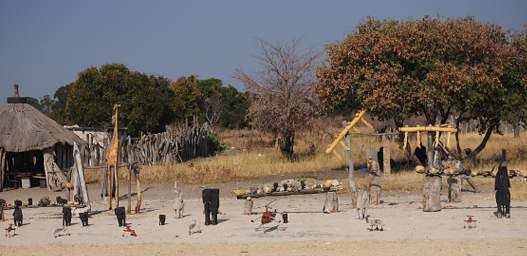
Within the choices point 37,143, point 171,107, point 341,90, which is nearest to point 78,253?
point 37,143

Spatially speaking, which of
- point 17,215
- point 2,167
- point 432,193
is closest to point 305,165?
point 2,167

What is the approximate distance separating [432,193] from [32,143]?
15.6 metres

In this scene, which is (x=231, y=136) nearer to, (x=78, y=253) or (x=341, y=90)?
(x=341, y=90)

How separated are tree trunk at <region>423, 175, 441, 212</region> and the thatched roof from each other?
14812mm

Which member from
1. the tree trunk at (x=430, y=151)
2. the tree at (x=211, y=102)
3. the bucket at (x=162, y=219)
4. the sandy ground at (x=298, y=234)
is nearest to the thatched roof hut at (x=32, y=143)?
the sandy ground at (x=298, y=234)

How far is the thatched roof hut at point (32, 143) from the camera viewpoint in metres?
28.4

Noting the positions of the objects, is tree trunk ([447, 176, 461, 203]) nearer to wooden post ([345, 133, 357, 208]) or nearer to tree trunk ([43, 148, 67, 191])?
wooden post ([345, 133, 357, 208])

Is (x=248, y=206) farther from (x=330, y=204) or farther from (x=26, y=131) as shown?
(x=26, y=131)

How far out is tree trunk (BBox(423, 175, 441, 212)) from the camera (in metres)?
19.0

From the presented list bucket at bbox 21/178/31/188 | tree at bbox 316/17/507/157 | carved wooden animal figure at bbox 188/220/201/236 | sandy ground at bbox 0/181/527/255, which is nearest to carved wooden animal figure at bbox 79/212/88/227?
sandy ground at bbox 0/181/527/255

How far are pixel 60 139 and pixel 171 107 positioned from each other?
17.1m

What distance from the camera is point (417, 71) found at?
28922 mm

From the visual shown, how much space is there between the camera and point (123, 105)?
41.6m

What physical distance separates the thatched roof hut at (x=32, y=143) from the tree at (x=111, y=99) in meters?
10.6
